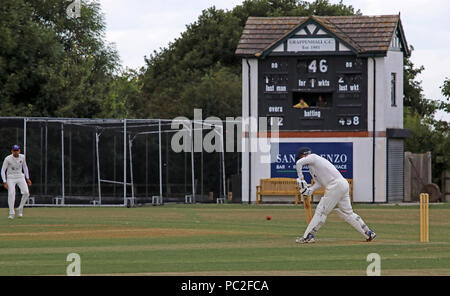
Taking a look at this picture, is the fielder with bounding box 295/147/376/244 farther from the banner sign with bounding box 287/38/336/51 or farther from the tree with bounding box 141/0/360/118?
the tree with bounding box 141/0/360/118

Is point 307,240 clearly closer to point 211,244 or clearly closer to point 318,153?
point 211,244

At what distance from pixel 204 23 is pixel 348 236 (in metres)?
56.8

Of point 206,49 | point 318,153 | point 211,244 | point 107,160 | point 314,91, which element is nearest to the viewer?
point 211,244

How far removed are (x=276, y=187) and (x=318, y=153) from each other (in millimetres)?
2105

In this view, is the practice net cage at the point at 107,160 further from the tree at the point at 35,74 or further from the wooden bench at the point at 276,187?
the tree at the point at 35,74

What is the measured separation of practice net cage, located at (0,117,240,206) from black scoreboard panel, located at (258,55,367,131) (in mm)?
2457

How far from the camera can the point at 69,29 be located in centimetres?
6538

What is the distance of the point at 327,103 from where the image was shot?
4200 cm

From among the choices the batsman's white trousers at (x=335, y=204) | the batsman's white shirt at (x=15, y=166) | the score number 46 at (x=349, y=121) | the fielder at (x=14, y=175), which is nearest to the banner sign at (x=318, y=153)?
the score number 46 at (x=349, y=121)

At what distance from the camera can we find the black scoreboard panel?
41.1 m

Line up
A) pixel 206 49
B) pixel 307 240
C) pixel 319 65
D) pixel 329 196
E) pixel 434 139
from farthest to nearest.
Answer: pixel 206 49 → pixel 434 139 → pixel 319 65 → pixel 307 240 → pixel 329 196

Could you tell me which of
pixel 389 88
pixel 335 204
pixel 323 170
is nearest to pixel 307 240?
pixel 335 204

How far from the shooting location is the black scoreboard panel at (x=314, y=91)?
41125mm

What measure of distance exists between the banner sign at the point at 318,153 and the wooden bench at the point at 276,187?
1.17ft
